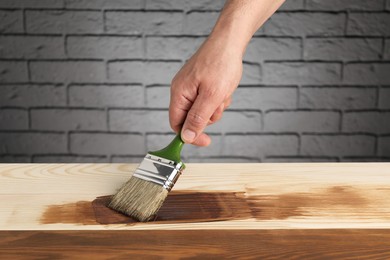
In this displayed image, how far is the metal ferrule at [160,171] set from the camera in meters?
0.64

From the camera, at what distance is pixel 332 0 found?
1.54 meters

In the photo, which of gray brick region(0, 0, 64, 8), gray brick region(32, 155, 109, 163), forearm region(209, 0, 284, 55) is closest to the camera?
forearm region(209, 0, 284, 55)

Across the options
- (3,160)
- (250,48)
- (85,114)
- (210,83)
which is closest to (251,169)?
(210,83)

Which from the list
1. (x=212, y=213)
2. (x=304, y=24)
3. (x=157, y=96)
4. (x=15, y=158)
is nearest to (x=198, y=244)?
(x=212, y=213)

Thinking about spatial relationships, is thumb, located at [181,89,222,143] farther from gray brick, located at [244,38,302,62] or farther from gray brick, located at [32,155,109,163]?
gray brick, located at [32,155,109,163]

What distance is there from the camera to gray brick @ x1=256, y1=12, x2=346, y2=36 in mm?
1534

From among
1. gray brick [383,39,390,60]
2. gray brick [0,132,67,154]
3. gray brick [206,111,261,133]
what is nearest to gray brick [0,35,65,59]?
gray brick [0,132,67,154]

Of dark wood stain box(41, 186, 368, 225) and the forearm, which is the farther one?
the forearm

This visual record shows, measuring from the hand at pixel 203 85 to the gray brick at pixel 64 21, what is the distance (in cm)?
87

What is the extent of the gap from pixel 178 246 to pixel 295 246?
136mm

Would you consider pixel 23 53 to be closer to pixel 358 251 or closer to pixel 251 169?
pixel 251 169

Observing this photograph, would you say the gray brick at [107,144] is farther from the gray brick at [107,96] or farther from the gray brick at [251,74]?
the gray brick at [251,74]

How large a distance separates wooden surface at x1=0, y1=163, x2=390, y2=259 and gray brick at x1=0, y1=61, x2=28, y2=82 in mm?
867

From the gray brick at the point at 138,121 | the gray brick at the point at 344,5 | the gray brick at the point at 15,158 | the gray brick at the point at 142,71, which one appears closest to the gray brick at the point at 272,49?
the gray brick at the point at 344,5
